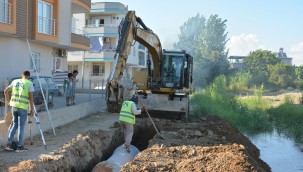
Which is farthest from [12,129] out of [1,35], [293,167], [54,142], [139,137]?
[1,35]

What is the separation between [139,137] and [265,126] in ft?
28.1

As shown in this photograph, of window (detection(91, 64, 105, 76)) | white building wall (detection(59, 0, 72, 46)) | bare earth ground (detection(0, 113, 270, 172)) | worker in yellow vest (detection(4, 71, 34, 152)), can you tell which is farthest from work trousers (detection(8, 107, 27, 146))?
window (detection(91, 64, 105, 76))

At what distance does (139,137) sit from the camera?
1606 cm

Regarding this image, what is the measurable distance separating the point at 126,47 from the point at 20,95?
557cm

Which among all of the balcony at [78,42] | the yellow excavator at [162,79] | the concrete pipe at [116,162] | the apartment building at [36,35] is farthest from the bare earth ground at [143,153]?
the balcony at [78,42]

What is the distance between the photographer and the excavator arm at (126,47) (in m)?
13.2

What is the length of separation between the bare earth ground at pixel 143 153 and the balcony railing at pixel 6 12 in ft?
20.9

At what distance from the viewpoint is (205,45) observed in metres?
72.6

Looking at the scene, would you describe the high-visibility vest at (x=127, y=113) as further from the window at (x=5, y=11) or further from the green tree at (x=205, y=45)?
A: the green tree at (x=205, y=45)

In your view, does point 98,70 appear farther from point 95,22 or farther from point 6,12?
point 6,12

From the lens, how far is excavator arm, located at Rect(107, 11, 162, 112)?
1323 cm

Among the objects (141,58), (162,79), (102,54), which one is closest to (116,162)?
(162,79)

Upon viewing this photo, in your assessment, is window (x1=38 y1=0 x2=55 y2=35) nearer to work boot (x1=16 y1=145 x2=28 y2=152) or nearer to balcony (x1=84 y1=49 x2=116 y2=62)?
work boot (x1=16 y1=145 x2=28 y2=152)

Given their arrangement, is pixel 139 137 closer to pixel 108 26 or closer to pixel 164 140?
pixel 164 140
